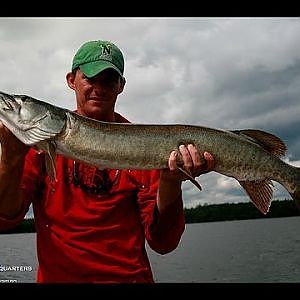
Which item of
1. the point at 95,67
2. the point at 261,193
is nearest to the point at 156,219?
the point at 261,193

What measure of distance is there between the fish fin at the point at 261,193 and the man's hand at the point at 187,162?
42 centimetres

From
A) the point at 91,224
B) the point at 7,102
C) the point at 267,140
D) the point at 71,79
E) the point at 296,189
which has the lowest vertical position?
the point at 91,224

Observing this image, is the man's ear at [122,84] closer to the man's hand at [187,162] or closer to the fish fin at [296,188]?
the man's hand at [187,162]

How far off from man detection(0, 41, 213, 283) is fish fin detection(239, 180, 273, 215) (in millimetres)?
406

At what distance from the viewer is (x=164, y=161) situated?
142 inches

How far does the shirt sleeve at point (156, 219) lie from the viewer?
3.64 m

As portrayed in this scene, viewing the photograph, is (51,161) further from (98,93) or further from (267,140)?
(267,140)

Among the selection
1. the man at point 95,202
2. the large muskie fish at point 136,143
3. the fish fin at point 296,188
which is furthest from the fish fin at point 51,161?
the fish fin at point 296,188

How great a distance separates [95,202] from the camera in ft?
11.5

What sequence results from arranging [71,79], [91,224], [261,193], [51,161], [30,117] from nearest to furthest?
[51,161], [91,224], [30,117], [261,193], [71,79]

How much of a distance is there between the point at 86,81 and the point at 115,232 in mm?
1204

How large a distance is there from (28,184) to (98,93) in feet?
2.87

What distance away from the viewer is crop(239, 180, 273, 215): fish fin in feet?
12.4

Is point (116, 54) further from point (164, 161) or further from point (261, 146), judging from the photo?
point (261, 146)
